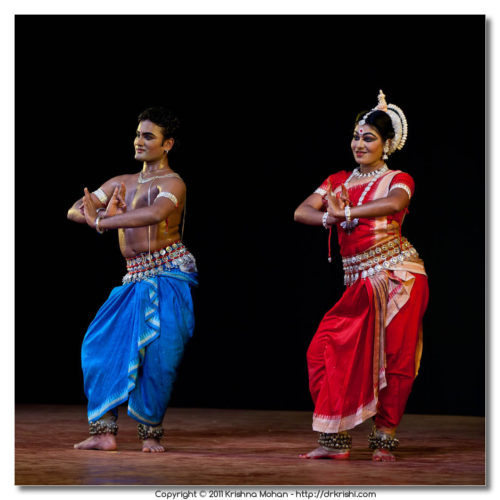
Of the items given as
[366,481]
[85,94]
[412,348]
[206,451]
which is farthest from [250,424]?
[85,94]

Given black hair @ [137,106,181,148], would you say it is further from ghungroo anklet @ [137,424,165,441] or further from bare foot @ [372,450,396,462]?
bare foot @ [372,450,396,462]

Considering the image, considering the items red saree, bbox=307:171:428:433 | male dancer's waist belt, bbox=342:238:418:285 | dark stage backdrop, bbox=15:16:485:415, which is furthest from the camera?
dark stage backdrop, bbox=15:16:485:415

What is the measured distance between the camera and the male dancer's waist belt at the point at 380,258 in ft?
13.4

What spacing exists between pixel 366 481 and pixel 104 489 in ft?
2.96

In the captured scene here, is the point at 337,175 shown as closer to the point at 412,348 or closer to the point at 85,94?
the point at 412,348

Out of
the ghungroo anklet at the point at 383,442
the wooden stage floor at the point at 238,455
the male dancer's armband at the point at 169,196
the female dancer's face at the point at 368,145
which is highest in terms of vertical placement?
the female dancer's face at the point at 368,145

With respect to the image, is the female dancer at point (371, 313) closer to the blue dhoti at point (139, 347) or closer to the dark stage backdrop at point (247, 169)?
the blue dhoti at point (139, 347)

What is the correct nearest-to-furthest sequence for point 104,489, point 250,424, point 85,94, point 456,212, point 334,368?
point 104,489, point 334,368, point 250,424, point 456,212, point 85,94

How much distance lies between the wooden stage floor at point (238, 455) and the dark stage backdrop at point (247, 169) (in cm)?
54

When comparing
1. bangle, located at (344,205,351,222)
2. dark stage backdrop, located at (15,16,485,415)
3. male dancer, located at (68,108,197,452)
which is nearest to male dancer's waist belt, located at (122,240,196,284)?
male dancer, located at (68,108,197,452)

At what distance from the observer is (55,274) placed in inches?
245

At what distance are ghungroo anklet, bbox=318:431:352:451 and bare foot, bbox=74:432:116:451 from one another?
35.7 inches

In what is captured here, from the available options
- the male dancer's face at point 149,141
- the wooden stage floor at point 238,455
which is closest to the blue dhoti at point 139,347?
the wooden stage floor at point 238,455

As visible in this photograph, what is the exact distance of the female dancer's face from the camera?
4.13 metres
